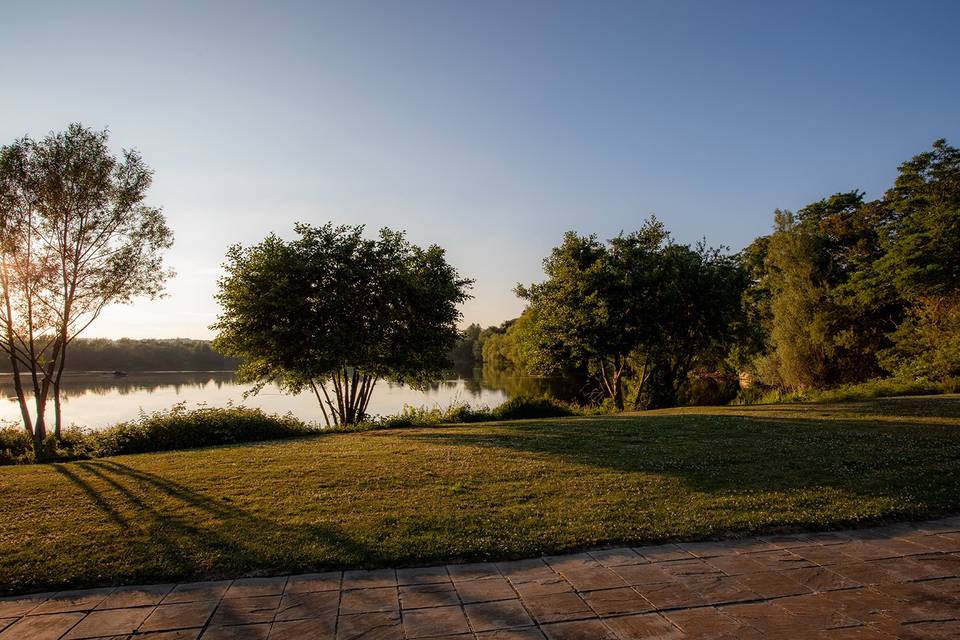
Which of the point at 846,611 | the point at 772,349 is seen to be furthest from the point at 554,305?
the point at 772,349

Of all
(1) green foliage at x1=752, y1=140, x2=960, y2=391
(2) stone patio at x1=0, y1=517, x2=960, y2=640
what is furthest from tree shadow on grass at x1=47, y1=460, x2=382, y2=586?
(1) green foliage at x1=752, y1=140, x2=960, y2=391

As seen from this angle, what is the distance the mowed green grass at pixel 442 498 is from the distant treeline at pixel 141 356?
255ft

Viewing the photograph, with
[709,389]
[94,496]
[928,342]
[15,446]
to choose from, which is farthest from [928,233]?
[15,446]

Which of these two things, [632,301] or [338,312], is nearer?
[338,312]

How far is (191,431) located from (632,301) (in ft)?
56.0

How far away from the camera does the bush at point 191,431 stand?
14.3 m

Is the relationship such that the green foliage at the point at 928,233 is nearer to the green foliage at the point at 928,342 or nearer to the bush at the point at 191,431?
the green foliage at the point at 928,342

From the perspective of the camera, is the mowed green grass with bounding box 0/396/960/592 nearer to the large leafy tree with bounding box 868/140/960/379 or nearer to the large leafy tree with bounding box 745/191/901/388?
the large leafy tree with bounding box 868/140/960/379

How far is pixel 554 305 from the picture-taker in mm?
22797

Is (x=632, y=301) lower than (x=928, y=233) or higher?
lower

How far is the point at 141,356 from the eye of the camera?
87.4 metres

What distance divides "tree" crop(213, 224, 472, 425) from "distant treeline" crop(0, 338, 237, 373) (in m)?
67.5

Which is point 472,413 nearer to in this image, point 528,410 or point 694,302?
point 528,410

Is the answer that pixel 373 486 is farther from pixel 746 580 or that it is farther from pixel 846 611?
pixel 846 611
